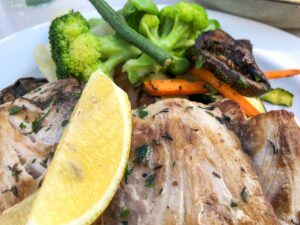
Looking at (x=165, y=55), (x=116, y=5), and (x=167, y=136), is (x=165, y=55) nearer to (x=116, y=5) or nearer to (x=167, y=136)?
(x=167, y=136)

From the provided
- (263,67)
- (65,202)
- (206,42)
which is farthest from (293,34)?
(65,202)

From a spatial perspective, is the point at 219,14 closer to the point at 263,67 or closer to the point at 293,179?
the point at 263,67

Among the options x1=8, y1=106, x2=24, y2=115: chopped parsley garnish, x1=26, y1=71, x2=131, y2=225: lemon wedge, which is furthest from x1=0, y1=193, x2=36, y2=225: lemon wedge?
x1=8, y1=106, x2=24, y2=115: chopped parsley garnish

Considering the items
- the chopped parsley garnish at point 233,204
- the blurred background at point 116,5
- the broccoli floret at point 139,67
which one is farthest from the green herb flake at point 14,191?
the blurred background at point 116,5

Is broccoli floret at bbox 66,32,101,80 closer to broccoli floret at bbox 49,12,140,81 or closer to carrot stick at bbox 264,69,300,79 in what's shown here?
broccoli floret at bbox 49,12,140,81

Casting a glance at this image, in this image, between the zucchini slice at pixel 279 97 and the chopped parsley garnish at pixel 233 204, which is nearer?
the chopped parsley garnish at pixel 233 204

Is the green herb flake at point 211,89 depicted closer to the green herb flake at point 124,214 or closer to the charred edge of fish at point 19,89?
the charred edge of fish at point 19,89

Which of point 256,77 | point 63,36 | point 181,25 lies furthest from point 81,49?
point 256,77

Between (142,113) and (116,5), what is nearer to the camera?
(142,113)
